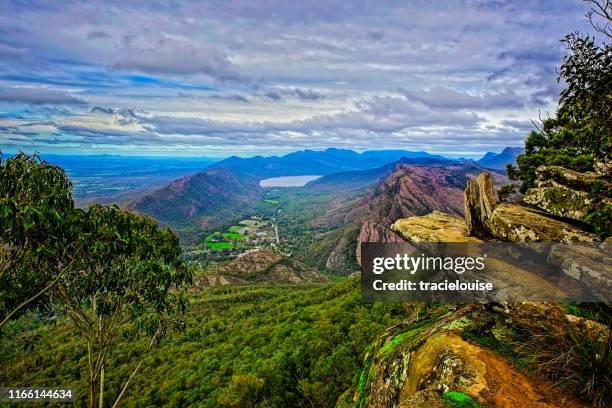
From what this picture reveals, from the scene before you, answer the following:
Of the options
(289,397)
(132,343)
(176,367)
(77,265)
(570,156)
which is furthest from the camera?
(132,343)

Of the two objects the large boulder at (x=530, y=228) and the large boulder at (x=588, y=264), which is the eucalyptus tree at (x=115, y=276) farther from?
the large boulder at (x=588, y=264)

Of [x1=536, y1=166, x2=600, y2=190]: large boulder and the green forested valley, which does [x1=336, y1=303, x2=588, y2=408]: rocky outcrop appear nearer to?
[x1=536, y1=166, x2=600, y2=190]: large boulder

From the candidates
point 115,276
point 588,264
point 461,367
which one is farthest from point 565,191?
point 115,276


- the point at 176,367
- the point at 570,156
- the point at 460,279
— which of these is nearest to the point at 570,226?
the point at 460,279

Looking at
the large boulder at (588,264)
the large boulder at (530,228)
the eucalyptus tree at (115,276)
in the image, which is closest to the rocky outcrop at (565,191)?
the large boulder at (530,228)

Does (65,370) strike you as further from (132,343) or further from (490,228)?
(490,228)

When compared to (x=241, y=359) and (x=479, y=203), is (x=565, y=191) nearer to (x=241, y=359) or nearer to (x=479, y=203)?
(x=479, y=203)
